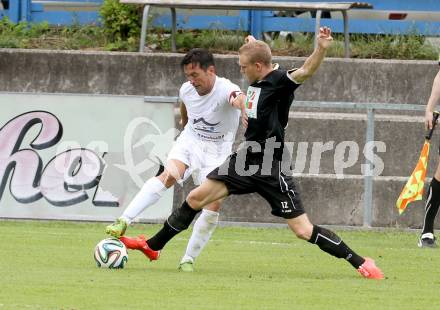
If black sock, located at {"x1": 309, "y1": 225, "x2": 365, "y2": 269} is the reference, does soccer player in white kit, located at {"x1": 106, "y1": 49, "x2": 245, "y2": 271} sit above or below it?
above

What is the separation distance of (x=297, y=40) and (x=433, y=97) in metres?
5.61

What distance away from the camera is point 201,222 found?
381 inches

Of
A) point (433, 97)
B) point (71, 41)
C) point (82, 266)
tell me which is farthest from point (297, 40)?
point (82, 266)

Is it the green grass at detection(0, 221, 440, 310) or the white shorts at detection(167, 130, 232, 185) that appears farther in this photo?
the white shorts at detection(167, 130, 232, 185)

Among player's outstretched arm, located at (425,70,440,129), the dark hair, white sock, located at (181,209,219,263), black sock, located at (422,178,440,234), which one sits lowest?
black sock, located at (422,178,440,234)

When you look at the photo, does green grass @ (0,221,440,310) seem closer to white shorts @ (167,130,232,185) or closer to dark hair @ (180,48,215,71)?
white shorts @ (167,130,232,185)

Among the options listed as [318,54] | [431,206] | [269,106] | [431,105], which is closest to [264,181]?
[269,106]

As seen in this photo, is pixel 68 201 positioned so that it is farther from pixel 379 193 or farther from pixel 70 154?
pixel 379 193

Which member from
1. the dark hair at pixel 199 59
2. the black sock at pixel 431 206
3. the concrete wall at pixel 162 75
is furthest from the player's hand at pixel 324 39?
the concrete wall at pixel 162 75

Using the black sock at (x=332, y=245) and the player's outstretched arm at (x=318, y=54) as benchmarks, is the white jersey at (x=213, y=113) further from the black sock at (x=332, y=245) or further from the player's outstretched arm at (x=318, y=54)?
the black sock at (x=332, y=245)

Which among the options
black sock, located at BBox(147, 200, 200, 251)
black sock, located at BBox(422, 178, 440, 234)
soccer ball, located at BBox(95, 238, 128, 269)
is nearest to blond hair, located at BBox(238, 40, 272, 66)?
black sock, located at BBox(147, 200, 200, 251)

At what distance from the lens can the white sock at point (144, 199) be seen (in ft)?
32.7

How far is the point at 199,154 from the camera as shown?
412 inches

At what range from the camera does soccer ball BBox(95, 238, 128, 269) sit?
31.1 ft
